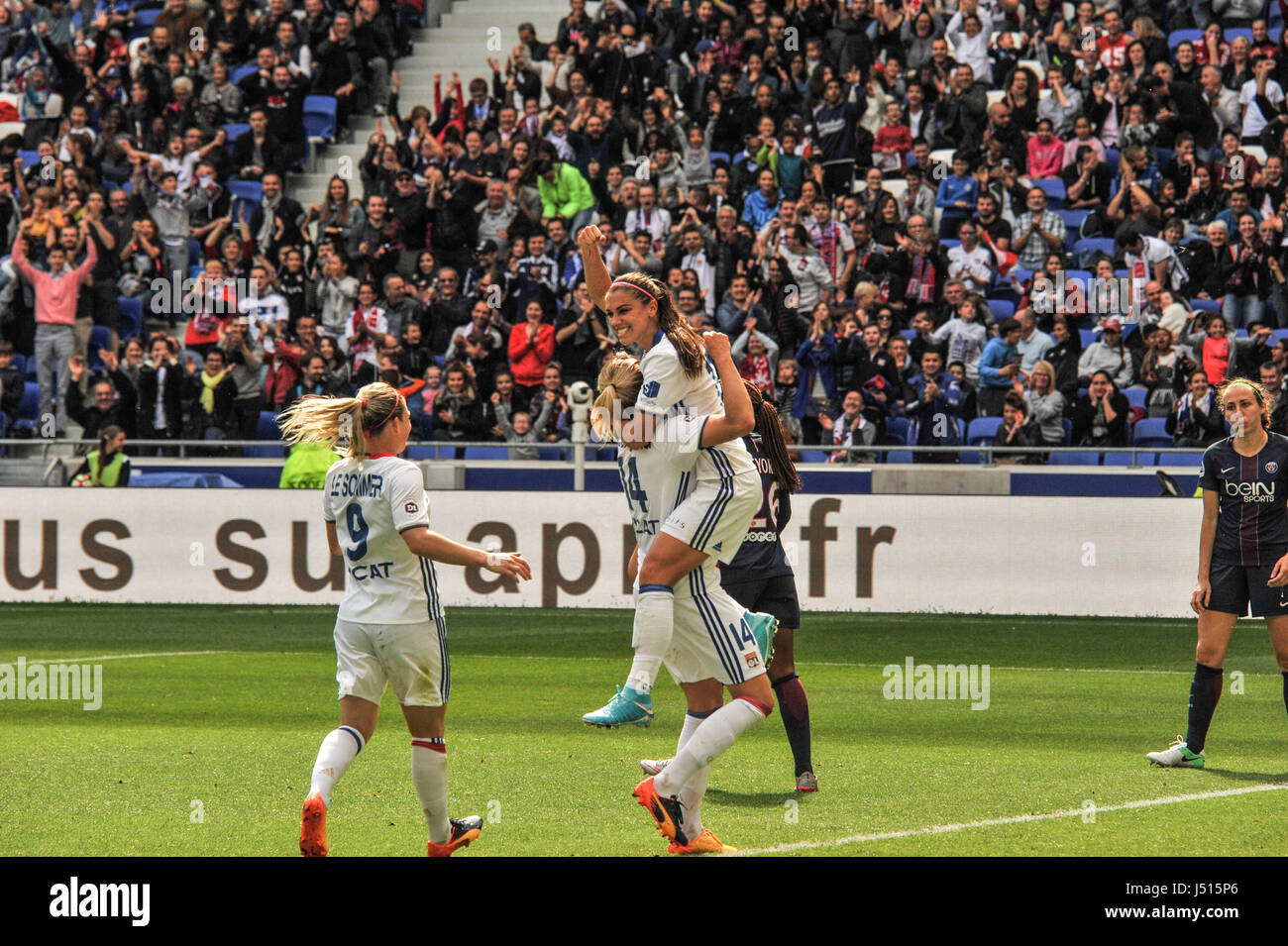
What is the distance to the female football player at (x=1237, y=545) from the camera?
9422mm

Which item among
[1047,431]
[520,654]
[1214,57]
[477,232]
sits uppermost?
[1214,57]

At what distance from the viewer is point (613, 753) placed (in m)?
10.1

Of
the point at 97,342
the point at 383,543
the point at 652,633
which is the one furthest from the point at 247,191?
the point at 652,633

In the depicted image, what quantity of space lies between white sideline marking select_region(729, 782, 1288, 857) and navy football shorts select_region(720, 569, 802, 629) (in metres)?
1.51

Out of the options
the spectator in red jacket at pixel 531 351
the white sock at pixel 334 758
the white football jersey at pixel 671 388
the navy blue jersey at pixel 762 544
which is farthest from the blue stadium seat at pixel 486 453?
the white sock at pixel 334 758

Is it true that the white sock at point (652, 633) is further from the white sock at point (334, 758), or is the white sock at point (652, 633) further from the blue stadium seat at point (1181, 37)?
the blue stadium seat at point (1181, 37)

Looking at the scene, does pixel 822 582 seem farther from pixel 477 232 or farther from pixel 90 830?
pixel 90 830

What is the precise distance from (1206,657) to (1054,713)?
2.33 meters

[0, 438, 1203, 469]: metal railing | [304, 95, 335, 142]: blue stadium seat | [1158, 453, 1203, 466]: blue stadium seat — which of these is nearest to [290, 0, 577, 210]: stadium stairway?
[304, 95, 335, 142]: blue stadium seat

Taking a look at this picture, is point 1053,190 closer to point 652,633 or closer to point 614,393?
point 614,393

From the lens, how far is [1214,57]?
2219 centimetres

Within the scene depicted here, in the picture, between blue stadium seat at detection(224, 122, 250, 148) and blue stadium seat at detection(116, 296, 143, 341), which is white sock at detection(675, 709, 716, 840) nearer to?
blue stadium seat at detection(116, 296, 143, 341)


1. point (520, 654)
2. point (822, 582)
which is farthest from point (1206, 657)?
point (822, 582)

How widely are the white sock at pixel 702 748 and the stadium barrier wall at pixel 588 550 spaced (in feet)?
35.4
